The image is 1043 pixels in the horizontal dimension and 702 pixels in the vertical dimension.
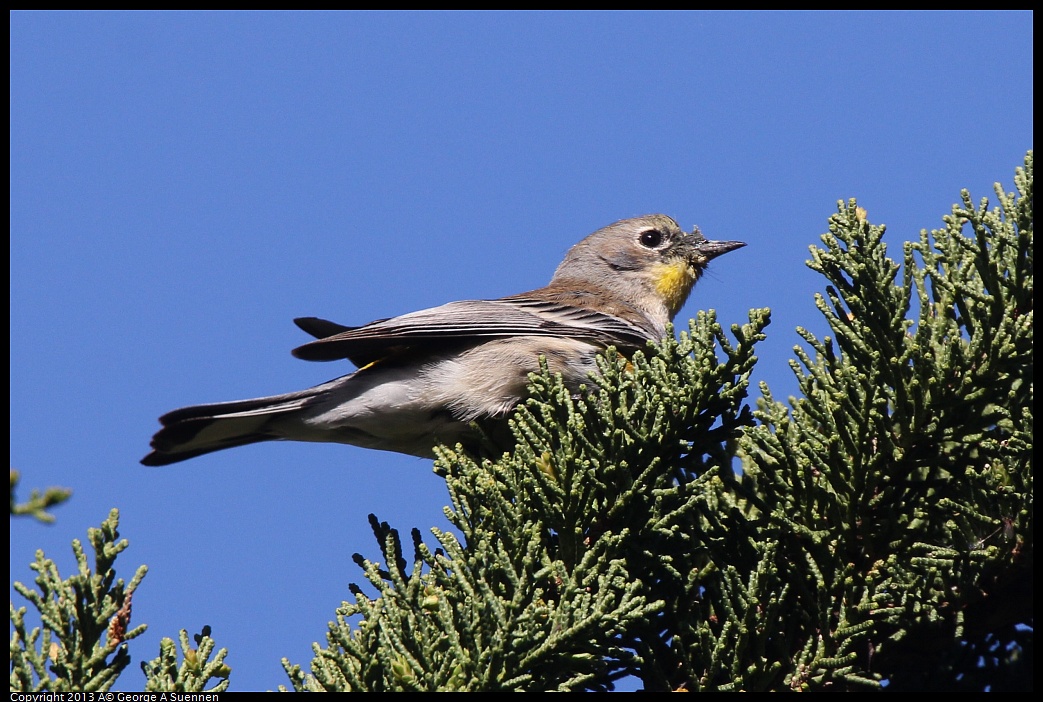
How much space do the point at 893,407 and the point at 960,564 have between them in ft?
1.71

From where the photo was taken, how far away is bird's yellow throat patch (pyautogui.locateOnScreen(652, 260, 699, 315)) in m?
7.17

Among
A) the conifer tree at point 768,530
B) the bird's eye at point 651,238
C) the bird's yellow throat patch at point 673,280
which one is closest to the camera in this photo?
the conifer tree at point 768,530

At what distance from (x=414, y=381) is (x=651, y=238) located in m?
3.08

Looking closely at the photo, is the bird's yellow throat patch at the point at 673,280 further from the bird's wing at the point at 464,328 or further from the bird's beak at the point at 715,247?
the bird's wing at the point at 464,328

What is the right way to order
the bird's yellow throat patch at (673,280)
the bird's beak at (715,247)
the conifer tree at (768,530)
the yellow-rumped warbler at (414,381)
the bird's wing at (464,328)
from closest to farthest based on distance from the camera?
the conifer tree at (768,530)
the yellow-rumped warbler at (414,381)
the bird's wing at (464,328)
the bird's beak at (715,247)
the bird's yellow throat patch at (673,280)

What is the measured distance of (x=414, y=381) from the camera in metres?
4.96

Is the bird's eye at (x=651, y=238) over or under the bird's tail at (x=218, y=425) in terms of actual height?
over

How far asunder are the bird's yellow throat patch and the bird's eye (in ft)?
0.86

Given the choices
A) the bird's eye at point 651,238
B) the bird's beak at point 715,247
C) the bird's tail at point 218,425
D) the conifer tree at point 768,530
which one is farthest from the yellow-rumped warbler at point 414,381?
the bird's eye at point 651,238

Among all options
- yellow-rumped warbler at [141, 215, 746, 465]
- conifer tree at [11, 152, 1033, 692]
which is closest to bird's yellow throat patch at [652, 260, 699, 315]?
yellow-rumped warbler at [141, 215, 746, 465]

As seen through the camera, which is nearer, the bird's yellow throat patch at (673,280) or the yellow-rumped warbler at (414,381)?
the yellow-rumped warbler at (414,381)

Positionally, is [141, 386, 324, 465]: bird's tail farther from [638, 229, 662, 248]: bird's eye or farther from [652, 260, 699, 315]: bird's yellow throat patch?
[638, 229, 662, 248]: bird's eye

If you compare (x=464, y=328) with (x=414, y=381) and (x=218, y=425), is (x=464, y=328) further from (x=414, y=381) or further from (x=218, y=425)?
(x=218, y=425)

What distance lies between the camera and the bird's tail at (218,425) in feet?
15.9
